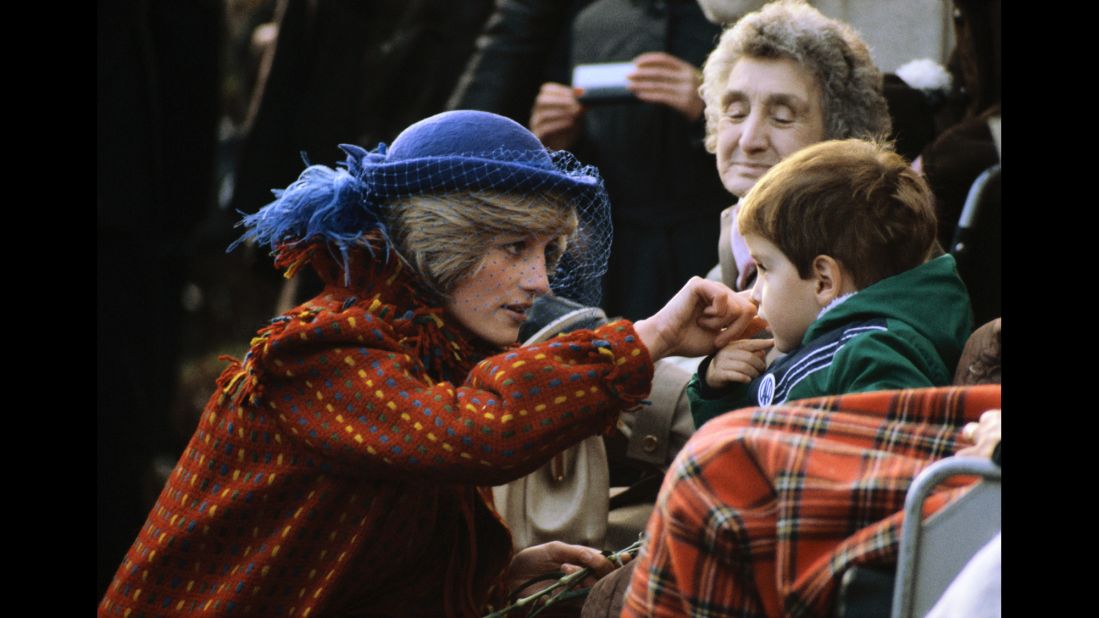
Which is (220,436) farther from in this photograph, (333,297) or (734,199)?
(734,199)

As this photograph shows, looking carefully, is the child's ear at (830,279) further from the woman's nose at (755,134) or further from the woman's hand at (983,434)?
the woman's nose at (755,134)

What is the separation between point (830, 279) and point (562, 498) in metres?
0.83

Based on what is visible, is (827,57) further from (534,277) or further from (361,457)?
(361,457)

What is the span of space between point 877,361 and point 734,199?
2064 mm

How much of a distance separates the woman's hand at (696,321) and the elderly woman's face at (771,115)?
2.38 feet

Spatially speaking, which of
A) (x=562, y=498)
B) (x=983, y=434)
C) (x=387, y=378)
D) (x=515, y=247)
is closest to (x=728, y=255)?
(x=562, y=498)

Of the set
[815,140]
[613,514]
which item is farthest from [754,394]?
[815,140]

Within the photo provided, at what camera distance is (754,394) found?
292 cm

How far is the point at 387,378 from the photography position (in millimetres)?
2660

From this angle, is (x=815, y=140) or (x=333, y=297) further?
(x=815, y=140)

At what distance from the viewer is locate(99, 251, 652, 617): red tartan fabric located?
2646 millimetres

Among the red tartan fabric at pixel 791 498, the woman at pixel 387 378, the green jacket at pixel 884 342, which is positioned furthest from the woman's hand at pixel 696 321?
the red tartan fabric at pixel 791 498

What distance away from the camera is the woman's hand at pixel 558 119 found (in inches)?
187

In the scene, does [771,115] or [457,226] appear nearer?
[457,226]
